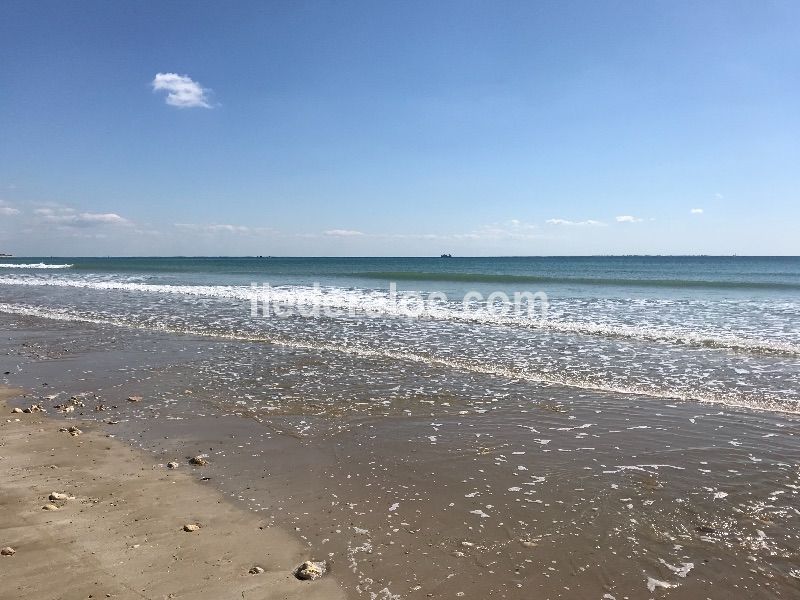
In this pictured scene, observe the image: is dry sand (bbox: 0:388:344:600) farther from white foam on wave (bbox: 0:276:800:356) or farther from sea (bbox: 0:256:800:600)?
white foam on wave (bbox: 0:276:800:356)

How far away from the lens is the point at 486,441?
22.0ft

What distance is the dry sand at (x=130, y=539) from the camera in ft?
12.0

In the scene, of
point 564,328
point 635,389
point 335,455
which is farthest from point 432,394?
→ point 564,328

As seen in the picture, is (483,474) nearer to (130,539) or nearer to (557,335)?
(130,539)

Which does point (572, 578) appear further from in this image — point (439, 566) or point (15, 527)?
point (15, 527)

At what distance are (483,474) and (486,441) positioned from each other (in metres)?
1.03

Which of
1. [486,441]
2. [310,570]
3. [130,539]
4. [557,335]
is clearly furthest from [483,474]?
[557,335]

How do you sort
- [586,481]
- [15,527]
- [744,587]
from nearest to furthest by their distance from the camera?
[744,587], [15,527], [586,481]

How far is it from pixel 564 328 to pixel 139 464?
44.1 ft

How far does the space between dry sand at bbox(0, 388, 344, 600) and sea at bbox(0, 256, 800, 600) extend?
31cm

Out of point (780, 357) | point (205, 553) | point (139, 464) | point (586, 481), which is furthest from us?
point (780, 357)

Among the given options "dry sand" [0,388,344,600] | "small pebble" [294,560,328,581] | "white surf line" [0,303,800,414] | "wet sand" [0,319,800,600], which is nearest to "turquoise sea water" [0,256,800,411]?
"white surf line" [0,303,800,414]

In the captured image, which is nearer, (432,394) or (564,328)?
(432,394)

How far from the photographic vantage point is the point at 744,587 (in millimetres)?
3789
